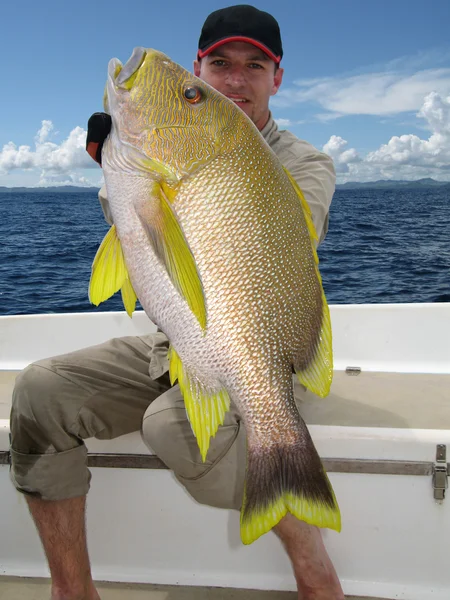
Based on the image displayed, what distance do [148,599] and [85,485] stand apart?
2.19 ft

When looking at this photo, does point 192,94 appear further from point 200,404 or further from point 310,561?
point 310,561

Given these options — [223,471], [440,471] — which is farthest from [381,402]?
[223,471]

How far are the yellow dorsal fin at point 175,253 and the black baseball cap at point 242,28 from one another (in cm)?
144

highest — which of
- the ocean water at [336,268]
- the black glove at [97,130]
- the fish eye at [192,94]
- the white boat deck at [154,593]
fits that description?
the fish eye at [192,94]

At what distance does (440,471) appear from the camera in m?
2.37

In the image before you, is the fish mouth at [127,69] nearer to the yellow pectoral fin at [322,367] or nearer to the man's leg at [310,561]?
the yellow pectoral fin at [322,367]

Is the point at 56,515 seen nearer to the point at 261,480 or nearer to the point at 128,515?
the point at 128,515

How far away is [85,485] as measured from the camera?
93.2 inches

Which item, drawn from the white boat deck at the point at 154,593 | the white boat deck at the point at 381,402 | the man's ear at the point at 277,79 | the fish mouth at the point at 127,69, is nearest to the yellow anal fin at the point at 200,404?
the fish mouth at the point at 127,69

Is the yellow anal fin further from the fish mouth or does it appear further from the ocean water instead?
the ocean water

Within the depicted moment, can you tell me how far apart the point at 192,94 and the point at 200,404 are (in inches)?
38.3

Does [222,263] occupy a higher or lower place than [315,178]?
lower

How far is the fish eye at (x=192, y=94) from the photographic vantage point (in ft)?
5.97

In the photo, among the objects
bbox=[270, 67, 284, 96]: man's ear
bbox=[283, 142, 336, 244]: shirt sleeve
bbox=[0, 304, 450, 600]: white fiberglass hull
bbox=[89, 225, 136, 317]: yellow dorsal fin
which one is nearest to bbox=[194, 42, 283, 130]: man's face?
bbox=[270, 67, 284, 96]: man's ear
